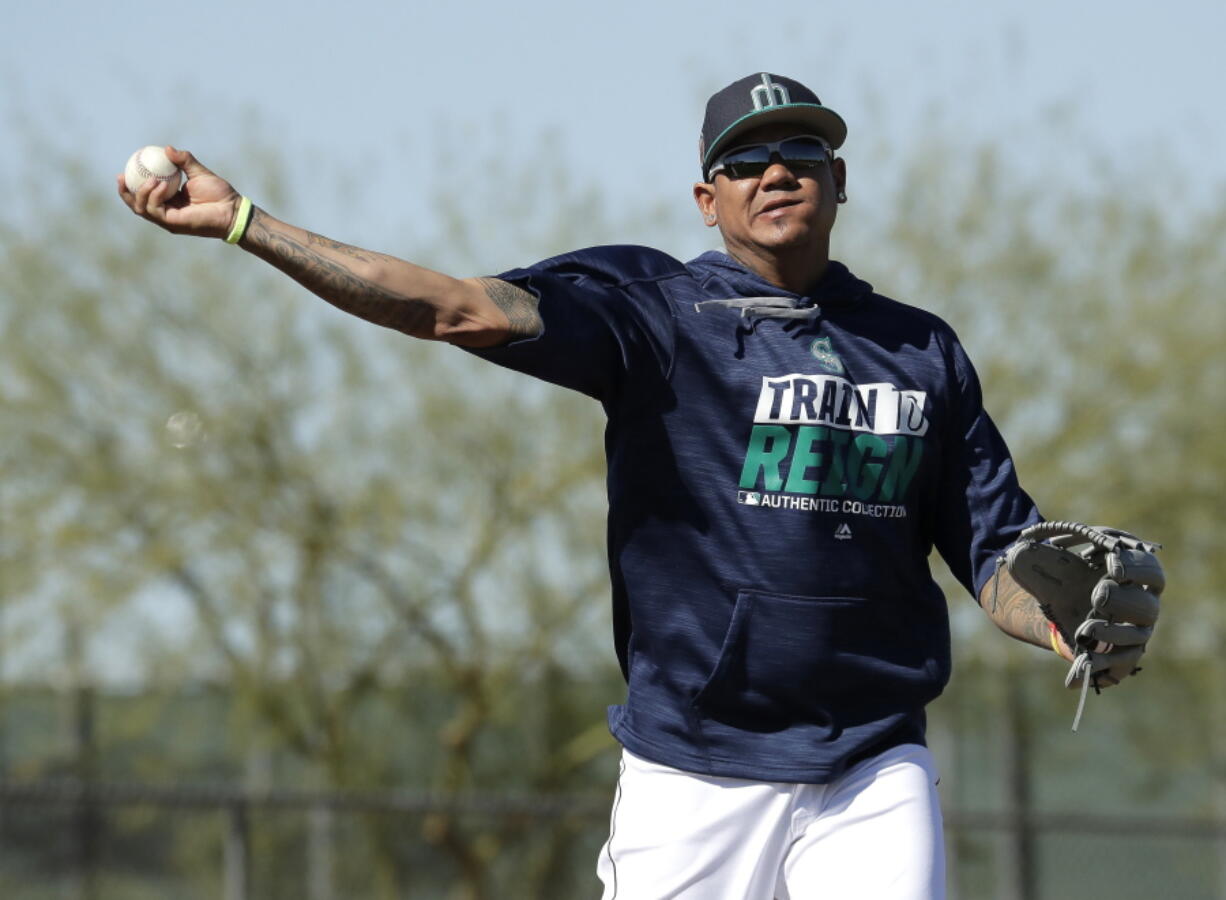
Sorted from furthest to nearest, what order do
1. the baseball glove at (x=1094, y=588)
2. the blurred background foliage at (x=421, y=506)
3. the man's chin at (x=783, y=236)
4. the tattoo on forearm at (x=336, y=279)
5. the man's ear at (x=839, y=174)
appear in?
1. the blurred background foliage at (x=421, y=506)
2. the man's ear at (x=839, y=174)
3. the man's chin at (x=783, y=236)
4. the baseball glove at (x=1094, y=588)
5. the tattoo on forearm at (x=336, y=279)

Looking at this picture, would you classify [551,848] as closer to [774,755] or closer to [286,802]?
[286,802]

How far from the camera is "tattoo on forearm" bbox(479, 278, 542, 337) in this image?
369cm

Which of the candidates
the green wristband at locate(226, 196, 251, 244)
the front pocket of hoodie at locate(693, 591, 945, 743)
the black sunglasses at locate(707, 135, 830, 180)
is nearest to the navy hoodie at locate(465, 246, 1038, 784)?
the front pocket of hoodie at locate(693, 591, 945, 743)

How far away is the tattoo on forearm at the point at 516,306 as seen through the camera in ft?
12.1

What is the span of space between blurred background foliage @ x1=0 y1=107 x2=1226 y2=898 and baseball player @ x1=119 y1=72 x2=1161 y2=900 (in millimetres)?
10319

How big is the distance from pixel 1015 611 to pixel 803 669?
0.55m

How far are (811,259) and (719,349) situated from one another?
388 millimetres

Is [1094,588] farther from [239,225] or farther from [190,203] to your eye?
[190,203]

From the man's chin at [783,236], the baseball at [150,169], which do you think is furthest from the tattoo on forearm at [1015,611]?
the baseball at [150,169]

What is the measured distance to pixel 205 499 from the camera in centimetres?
1535

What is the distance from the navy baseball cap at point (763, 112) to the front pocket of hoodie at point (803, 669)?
44.5 inches

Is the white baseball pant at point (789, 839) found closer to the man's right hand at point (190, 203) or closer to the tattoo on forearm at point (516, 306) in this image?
the tattoo on forearm at point (516, 306)

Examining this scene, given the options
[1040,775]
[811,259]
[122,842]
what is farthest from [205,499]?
[811,259]

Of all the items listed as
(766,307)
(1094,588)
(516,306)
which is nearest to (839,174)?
(766,307)
